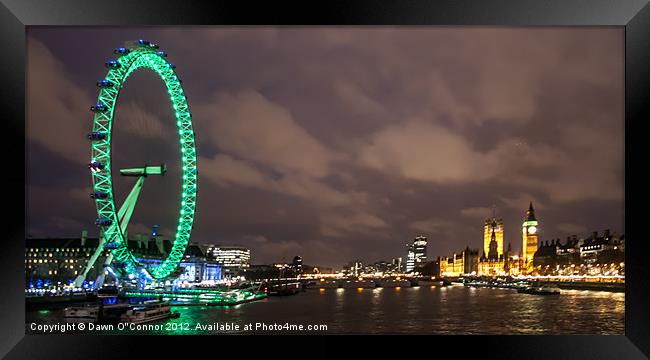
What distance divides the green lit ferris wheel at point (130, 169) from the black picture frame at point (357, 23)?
752cm

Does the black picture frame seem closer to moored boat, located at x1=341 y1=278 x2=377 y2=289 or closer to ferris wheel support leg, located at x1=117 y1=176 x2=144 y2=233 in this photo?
ferris wheel support leg, located at x1=117 y1=176 x2=144 y2=233

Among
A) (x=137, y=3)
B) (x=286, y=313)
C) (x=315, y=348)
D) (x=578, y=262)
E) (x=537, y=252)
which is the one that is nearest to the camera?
(x=137, y=3)

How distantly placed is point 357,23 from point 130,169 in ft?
45.1

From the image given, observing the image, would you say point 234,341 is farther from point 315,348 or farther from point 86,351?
point 86,351

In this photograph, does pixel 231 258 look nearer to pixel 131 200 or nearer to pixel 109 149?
pixel 131 200

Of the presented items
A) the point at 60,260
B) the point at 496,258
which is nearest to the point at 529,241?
the point at 496,258

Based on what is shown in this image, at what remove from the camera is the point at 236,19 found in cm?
659

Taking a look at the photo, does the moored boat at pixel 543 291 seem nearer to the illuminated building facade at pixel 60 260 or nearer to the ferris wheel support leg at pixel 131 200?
the illuminated building facade at pixel 60 260

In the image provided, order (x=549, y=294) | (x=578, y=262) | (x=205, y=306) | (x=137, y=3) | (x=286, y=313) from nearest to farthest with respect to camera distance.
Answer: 1. (x=137, y=3)
2. (x=286, y=313)
3. (x=205, y=306)
4. (x=549, y=294)
5. (x=578, y=262)

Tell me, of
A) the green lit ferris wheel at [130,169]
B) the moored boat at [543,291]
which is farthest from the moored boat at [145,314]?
the moored boat at [543,291]

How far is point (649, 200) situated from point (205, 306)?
16314mm

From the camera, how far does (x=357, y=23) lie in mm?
6520

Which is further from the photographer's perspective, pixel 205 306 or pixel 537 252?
pixel 537 252

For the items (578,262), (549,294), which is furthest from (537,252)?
(549,294)
